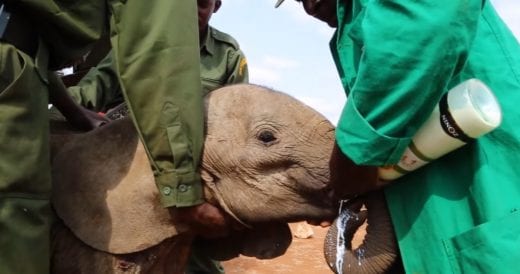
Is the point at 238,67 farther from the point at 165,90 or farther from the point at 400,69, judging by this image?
the point at 400,69

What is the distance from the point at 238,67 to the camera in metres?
5.97

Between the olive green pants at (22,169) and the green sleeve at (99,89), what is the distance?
6.73 ft

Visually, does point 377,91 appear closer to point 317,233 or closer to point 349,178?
point 349,178

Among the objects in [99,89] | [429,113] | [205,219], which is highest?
[429,113]

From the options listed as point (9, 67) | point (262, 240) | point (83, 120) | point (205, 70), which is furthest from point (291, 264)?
point (9, 67)

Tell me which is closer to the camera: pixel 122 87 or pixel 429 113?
pixel 429 113

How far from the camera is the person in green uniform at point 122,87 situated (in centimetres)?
262

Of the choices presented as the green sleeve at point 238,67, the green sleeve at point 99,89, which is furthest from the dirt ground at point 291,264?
the green sleeve at point 99,89

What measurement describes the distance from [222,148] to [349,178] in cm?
64

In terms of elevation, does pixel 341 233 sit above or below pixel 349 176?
below

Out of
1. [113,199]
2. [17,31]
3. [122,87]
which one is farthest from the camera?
[113,199]

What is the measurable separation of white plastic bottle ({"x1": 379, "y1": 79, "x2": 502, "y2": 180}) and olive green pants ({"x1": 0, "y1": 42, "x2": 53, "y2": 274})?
1321 mm

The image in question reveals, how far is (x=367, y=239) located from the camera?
268cm

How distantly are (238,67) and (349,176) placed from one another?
11.5ft
